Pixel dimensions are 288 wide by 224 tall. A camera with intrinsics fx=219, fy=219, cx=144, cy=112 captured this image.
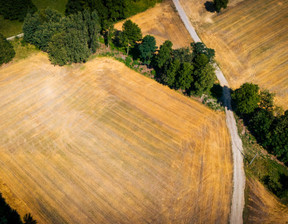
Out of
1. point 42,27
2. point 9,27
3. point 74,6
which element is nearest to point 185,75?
point 74,6

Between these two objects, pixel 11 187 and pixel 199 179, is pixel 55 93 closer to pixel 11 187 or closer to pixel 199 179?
pixel 11 187

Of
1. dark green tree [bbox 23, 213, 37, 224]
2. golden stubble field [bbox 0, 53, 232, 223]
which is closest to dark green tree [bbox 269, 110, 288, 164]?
golden stubble field [bbox 0, 53, 232, 223]

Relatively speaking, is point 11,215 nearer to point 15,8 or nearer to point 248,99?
point 248,99

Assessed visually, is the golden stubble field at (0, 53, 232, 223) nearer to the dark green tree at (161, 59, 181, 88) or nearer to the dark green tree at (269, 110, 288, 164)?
the dark green tree at (161, 59, 181, 88)

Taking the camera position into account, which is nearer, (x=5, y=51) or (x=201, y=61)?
(x=201, y=61)

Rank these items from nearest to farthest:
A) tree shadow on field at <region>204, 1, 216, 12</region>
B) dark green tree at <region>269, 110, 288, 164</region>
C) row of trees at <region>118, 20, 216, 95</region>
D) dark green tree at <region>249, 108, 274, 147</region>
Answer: dark green tree at <region>269, 110, 288, 164</region> → dark green tree at <region>249, 108, 274, 147</region> → row of trees at <region>118, 20, 216, 95</region> → tree shadow on field at <region>204, 1, 216, 12</region>

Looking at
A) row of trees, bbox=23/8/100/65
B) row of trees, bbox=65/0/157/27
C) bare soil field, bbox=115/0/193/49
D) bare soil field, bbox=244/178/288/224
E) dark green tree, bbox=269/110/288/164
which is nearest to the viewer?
bare soil field, bbox=244/178/288/224
